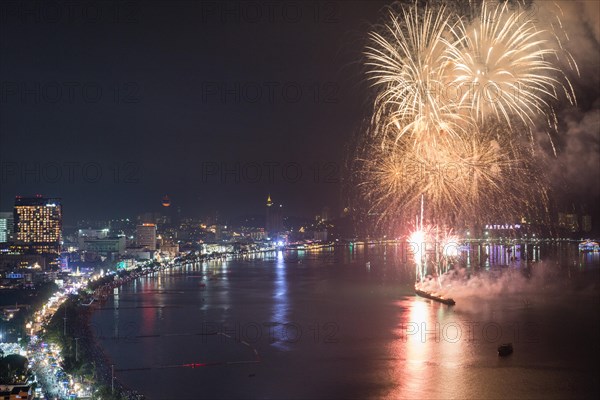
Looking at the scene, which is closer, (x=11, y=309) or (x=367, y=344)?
(x=367, y=344)

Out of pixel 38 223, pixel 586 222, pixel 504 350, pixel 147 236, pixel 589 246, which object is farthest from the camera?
pixel 147 236

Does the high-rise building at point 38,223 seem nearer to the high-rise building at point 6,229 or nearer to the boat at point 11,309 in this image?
the high-rise building at point 6,229

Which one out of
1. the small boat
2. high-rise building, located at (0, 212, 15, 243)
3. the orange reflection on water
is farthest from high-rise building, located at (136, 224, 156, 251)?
the small boat

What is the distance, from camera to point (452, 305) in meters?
12.8

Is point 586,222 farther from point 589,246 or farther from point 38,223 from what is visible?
point 38,223

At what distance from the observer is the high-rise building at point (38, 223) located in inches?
1091

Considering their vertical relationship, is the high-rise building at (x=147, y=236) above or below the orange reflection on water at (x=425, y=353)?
above

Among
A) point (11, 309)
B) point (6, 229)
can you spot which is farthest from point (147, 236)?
point (11, 309)

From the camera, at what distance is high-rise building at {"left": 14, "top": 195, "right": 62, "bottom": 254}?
90.9 feet

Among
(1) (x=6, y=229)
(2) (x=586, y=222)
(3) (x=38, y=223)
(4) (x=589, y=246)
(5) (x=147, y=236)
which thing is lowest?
(4) (x=589, y=246)

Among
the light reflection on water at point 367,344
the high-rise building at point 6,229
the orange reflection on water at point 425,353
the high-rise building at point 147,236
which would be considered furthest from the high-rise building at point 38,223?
the orange reflection on water at point 425,353

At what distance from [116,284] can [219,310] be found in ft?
26.3

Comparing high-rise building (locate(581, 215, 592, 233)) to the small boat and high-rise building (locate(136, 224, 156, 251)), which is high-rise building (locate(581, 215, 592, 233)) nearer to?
the small boat

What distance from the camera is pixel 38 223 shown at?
28.4m
